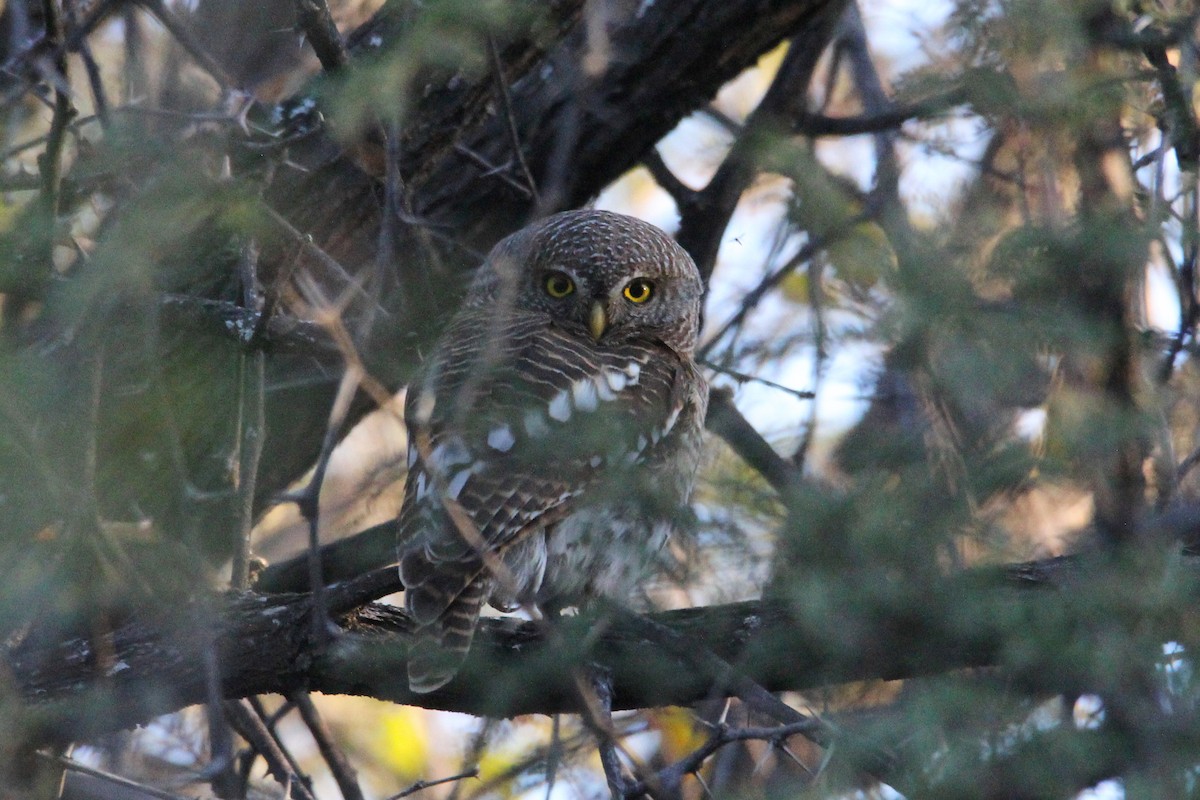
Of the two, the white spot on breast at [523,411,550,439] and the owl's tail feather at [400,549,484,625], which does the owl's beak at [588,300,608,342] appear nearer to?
the white spot on breast at [523,411,550,439]

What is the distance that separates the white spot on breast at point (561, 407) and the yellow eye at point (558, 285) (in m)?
0.93

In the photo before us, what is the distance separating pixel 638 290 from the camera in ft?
14.5

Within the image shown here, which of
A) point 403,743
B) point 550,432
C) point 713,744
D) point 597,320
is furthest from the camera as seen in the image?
point 403,743

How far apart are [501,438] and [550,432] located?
17 cm

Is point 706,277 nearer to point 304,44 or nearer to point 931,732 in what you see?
point 304,44

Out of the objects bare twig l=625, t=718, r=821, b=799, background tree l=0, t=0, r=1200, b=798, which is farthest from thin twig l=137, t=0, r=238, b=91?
bare twig l=625, t=718, r=821, b=799

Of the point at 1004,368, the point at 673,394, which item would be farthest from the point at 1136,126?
the point at 1004,368

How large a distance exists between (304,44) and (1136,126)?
3046mm

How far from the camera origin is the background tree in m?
2.13

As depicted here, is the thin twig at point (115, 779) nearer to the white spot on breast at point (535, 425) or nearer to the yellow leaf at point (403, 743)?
the white spot on breast at point (535, 425)

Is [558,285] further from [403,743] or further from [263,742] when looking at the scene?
[403,743]

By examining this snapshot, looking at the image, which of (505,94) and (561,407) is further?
(505,94)

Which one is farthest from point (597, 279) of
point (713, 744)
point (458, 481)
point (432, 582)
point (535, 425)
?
point (713, 744)

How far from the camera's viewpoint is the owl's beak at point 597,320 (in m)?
4.16
